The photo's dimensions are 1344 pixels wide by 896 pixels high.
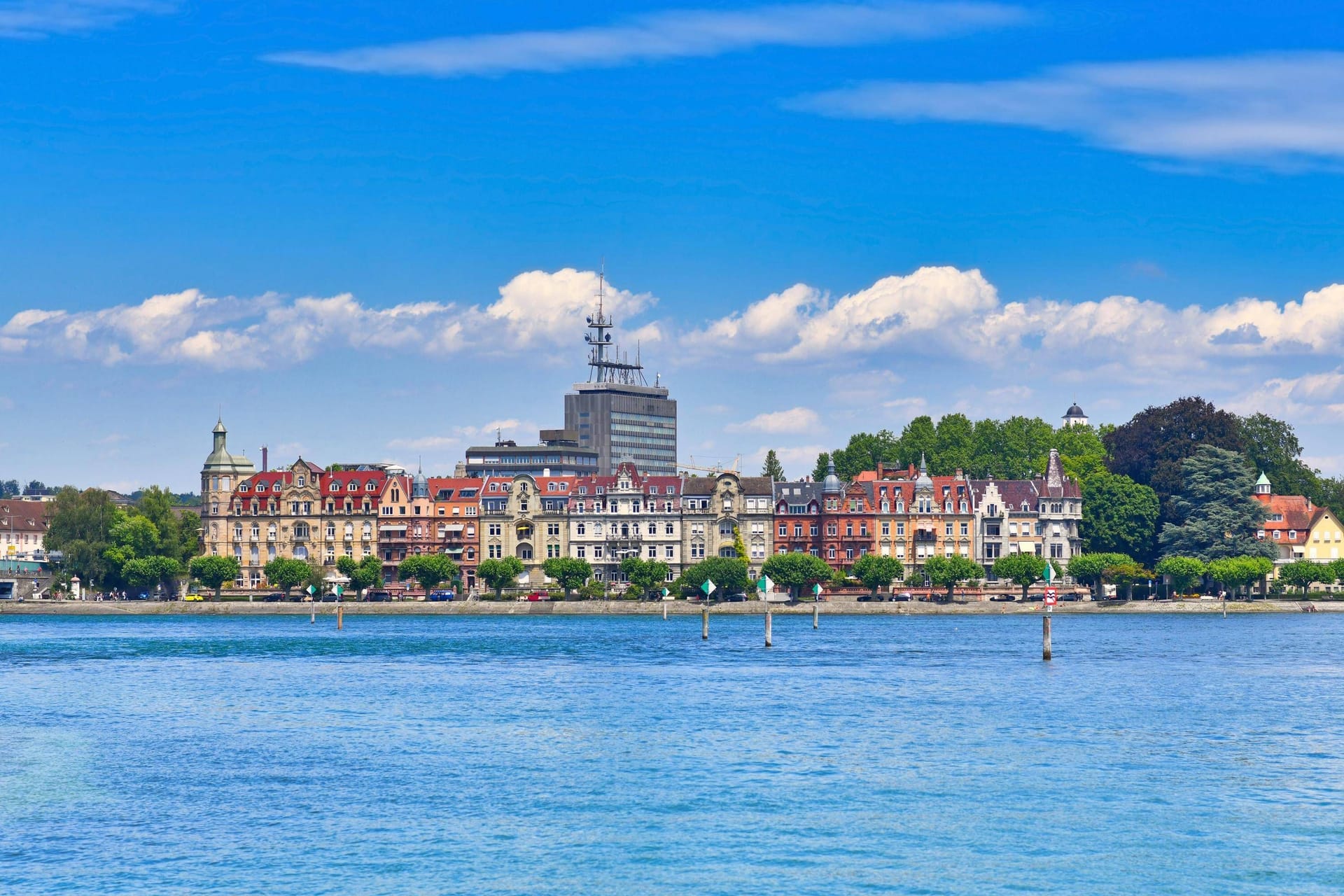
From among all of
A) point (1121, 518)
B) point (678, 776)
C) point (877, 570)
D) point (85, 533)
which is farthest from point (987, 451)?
point (678, 776)

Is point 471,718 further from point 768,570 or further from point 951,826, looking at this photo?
point 768,570

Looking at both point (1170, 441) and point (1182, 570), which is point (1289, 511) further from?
point (1182, 570)

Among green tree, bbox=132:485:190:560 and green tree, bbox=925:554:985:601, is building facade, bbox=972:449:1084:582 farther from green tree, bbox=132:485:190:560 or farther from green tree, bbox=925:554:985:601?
green tree, bbox=132:485:190:560

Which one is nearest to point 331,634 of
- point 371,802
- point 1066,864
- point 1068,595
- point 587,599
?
point 587,599

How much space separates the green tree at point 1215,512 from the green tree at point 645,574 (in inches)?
1557

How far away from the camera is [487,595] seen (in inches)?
5787

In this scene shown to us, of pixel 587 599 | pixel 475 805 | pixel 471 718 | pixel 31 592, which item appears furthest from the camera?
pixel 31 592

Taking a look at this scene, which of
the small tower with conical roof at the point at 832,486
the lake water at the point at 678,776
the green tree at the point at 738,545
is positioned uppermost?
the small tower with conical roof at the point at 832,486

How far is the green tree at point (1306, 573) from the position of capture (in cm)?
14400

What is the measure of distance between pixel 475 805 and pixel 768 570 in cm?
10180

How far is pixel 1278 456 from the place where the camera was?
562 ft

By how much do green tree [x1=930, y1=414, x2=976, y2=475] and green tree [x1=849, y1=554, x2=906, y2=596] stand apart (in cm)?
3274

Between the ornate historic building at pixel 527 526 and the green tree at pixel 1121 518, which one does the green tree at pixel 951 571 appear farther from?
the ornate historic building at pixel 527 526

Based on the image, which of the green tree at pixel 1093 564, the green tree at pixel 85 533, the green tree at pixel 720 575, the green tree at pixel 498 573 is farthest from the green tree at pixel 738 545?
the green tree at pixel 85 533
